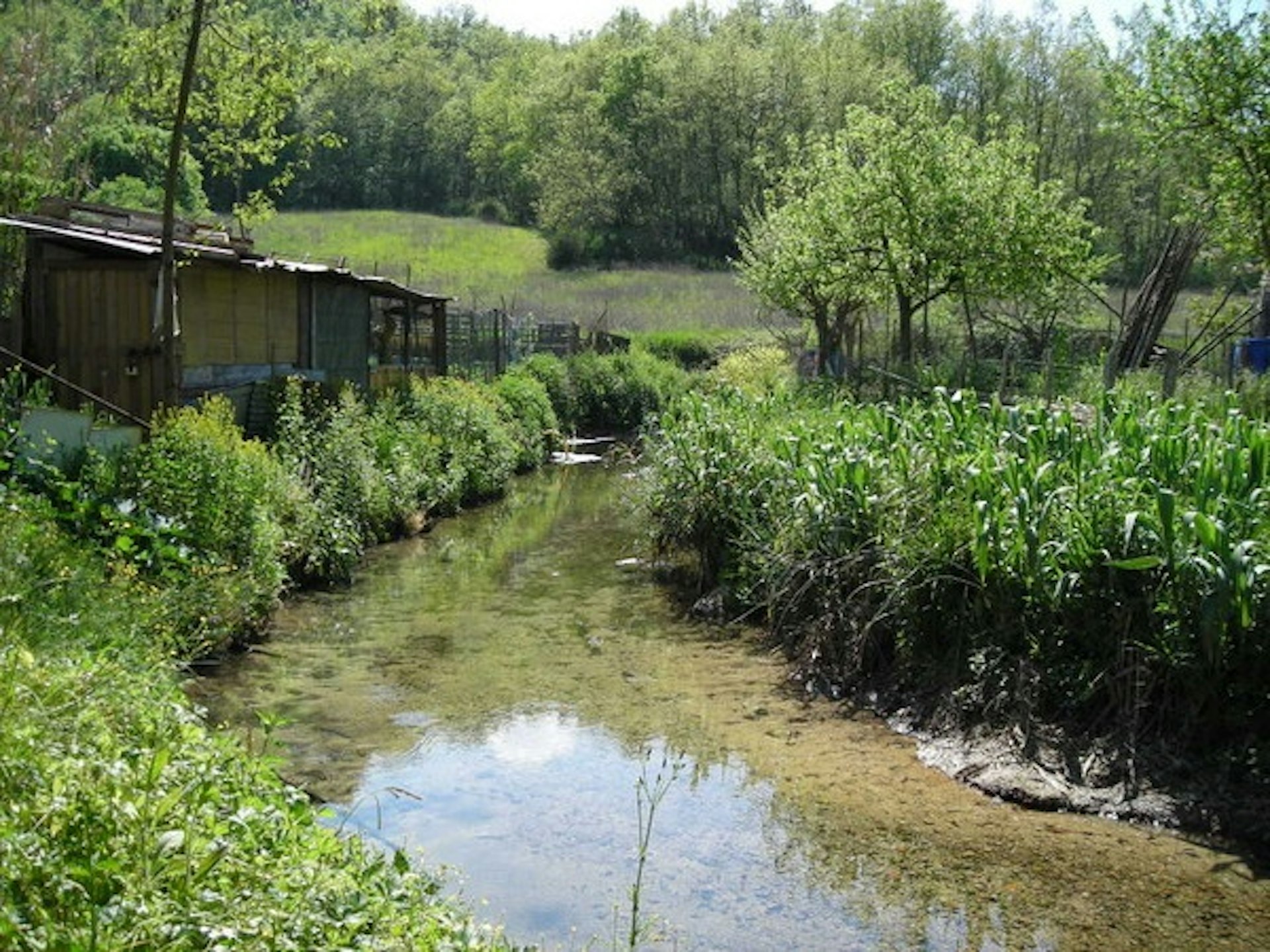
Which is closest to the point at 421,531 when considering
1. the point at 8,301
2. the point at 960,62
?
the point at 8,301

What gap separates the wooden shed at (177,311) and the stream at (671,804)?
14.1 ft

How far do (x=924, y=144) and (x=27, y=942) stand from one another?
20124mm

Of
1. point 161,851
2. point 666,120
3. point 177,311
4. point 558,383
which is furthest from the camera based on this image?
point 666,120

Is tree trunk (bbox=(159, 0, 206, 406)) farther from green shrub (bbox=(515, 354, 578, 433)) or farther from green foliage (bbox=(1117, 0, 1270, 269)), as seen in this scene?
green shrub (bbox=(515, 354, 578, 433))

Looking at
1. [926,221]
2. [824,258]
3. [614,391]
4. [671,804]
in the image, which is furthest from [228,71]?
[614,391]

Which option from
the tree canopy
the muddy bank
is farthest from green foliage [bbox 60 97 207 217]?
the muddy bank

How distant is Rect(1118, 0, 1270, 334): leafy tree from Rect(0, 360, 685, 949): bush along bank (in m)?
11.1

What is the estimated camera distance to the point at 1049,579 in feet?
27.8

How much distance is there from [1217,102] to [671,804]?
11.9 m

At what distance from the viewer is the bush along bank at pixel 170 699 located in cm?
372

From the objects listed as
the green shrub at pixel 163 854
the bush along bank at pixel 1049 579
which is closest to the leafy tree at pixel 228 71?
the bush along bank at pixel 1049 579

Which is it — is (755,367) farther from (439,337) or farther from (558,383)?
(439,337)

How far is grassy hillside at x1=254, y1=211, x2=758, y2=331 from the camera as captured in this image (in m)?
48.8

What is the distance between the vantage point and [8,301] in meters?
16.4
